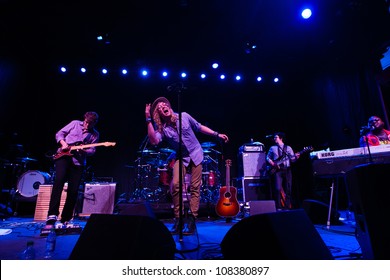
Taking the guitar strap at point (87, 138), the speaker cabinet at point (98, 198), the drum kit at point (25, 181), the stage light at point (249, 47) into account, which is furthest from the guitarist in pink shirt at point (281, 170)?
the drum kit at point (25, 181)

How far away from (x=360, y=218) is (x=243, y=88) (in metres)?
7.77

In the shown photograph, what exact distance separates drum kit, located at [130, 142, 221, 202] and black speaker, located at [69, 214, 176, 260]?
4.57 meters

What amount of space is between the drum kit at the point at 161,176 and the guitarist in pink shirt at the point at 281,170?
158cm

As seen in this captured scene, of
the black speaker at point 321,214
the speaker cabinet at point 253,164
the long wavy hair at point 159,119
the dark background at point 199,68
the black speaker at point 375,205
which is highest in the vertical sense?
the dark background at point 199,68

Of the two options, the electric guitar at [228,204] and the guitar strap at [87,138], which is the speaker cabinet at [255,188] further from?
the guitar strap at [87,138]

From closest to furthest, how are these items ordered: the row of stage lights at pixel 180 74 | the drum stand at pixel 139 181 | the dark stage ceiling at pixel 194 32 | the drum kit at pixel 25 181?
the dark stage ceiling at pixel 194 32
the drum kit at pixel 25 181
the drum stand at pixel 139 181
the row of stage lights at pixel 180 74

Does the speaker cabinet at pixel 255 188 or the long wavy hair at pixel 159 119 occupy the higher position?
the long wavy hair at pixel 159 119

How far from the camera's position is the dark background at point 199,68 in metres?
5.74

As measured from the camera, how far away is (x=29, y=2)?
17.5 ft

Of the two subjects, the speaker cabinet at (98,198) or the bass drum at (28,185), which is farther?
the bass drum at (28,185)

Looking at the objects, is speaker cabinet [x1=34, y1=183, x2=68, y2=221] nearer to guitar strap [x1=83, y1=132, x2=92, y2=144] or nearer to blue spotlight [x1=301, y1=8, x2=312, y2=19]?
guitar strap [x1=83, y1=132, x2=92, y2=144]

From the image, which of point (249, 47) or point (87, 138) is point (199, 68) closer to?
point (249, 47)

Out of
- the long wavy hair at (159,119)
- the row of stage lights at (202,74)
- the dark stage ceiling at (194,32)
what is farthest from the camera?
the row of stage lights at (202,74)

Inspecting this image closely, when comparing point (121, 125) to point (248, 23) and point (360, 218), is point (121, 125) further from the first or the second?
point (360, 218)
